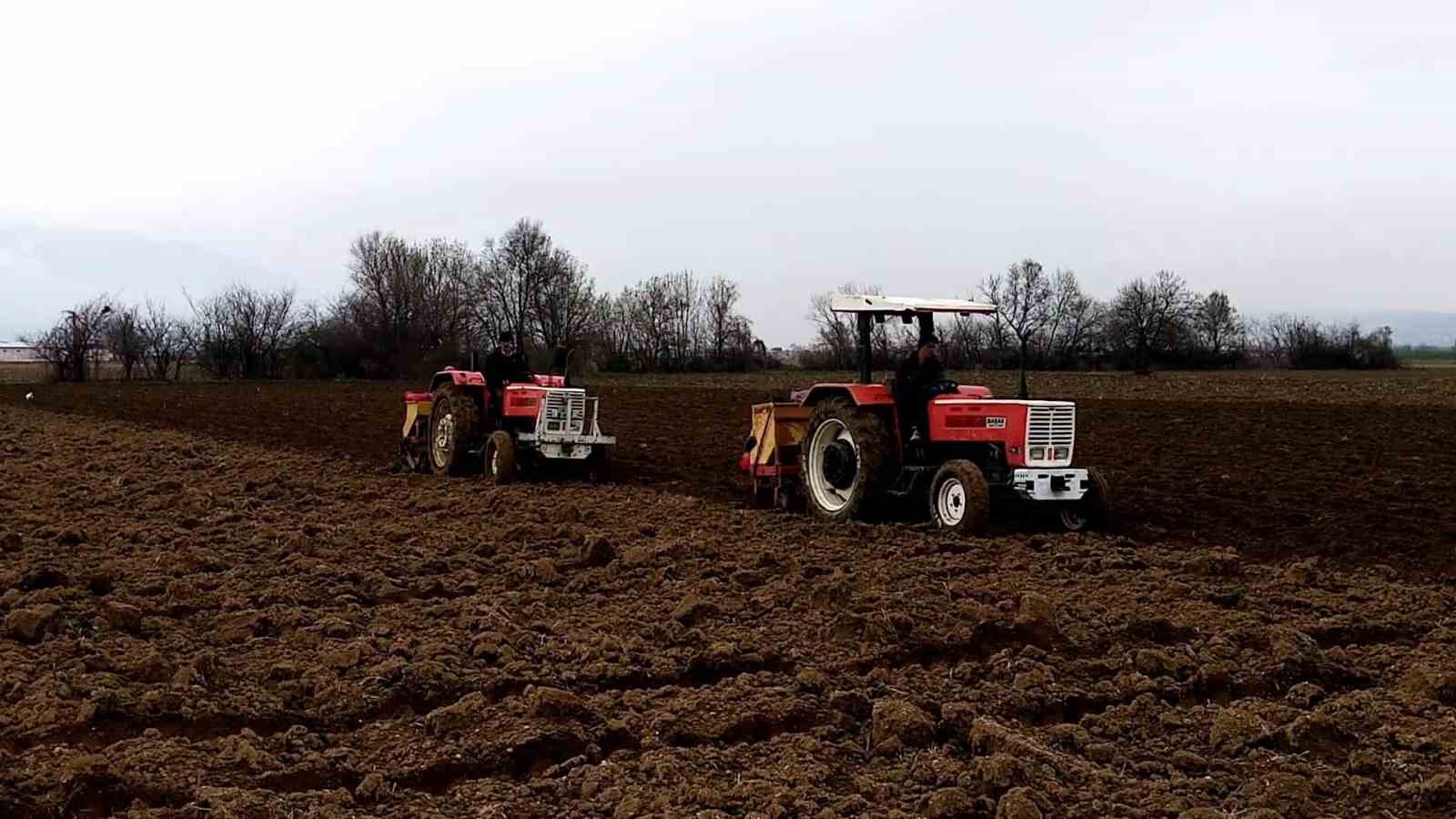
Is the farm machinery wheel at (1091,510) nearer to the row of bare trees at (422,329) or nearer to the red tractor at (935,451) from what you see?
the red tractor at (935,451)

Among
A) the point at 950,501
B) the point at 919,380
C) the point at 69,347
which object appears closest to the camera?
the point at 950,501

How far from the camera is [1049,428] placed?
10.2 m

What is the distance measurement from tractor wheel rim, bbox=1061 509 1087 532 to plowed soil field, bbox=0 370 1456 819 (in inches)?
10.9

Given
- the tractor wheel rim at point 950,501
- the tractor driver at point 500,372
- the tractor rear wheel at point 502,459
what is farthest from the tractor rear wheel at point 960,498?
the tractor driver at point 500,372

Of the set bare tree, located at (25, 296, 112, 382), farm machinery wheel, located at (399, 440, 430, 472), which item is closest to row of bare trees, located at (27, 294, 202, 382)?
bare tree, located at (25, 296, 112, 382)

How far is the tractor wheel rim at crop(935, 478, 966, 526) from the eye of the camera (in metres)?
10.0

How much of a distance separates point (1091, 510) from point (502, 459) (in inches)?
249

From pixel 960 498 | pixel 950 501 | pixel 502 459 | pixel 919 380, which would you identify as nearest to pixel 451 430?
pixel 502 459

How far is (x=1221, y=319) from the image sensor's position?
73.0 meters

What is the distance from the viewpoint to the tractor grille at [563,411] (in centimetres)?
1387

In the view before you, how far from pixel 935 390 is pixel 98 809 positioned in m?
7.45

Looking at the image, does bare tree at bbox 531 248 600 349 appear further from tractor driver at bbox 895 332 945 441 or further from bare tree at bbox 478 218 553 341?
tractor driver at bbox 895 332 945 441

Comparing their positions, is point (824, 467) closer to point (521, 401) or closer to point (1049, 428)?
Answer: point (1049, 428)

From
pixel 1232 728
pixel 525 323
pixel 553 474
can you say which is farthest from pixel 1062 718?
pixel 525 323
